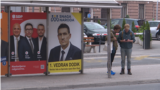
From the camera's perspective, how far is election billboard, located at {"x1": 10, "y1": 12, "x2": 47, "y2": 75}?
386 inches

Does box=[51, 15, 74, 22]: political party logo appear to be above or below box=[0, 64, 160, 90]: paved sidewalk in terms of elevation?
above

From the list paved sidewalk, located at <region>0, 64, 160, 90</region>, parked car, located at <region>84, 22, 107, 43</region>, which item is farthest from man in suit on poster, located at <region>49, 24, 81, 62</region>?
parked car, located at <region>84, 22, 107, 43</region>

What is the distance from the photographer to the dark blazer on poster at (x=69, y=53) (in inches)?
403

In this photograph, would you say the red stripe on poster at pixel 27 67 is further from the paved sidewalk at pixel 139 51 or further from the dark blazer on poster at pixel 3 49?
the paved sidewalk at pixel 139 51

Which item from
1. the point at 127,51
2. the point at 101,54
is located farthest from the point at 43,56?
the point at 101,54

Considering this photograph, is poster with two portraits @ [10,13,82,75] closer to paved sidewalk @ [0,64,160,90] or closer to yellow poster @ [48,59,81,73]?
yellow poster @ [48,59,81,73]

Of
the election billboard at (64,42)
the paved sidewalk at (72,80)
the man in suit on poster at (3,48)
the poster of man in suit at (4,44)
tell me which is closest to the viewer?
the paved sidewalk at (72,80)

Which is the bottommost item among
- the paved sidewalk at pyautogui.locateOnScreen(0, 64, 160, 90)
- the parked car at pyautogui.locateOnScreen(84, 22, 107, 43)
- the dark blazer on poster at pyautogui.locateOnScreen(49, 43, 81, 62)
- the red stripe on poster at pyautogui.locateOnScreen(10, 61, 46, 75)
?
the paved sidewalk at pyautogui.locateOnScreen(0, 64, 160, 90)

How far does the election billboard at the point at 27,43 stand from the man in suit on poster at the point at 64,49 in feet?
1.25

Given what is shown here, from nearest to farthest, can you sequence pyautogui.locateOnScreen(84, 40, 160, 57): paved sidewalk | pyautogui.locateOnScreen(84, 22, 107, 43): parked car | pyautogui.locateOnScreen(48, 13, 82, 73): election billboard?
pyautogui.locateOnScreen(48, 13, 82, 73): election billboard, pyautogui.locateOnScreen(84, 40, 160, 57): paved sidewalk, pyautogui.locateOnScreen(84, 22, 107, 43): parked car

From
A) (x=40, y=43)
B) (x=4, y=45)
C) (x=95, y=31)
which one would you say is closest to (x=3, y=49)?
(x=4, y=45)

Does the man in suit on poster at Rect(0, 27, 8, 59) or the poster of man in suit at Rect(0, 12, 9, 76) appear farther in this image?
the man in suit on poster at Rect(0, 27, 8, 59)

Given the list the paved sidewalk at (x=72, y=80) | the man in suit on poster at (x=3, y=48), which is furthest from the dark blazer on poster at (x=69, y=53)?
the man in suit on poster at (x=3, y=48)

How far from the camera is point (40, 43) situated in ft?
33.1
